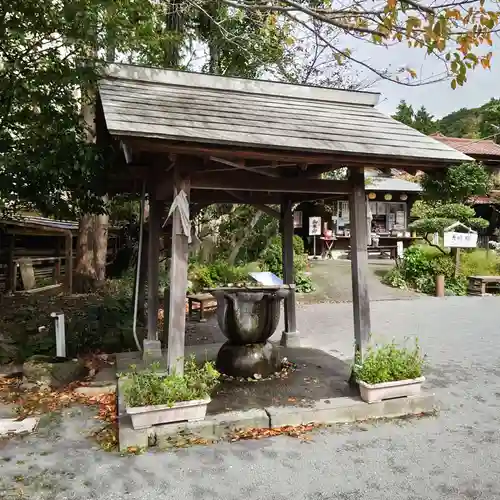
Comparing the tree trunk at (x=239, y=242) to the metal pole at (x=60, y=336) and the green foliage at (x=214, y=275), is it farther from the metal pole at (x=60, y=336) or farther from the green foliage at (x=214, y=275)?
the metal pole at (x=60, y=336)

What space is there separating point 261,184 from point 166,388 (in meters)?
2.45

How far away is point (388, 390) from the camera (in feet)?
16.3

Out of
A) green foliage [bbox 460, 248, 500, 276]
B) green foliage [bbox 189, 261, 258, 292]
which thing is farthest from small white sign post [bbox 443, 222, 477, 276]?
green foliage [bbox 189, 261, 258, 292]

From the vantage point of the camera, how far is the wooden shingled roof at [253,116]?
4.44 meters

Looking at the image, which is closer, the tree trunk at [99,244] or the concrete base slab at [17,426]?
the concrete base slab at [17,426]

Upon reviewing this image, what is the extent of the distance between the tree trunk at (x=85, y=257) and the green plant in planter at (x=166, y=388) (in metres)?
10.8

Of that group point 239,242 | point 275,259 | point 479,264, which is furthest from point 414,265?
point 239,242

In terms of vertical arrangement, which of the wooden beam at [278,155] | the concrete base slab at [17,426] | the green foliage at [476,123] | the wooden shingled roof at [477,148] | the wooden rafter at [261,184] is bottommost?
the concrete base slab at [17,426]

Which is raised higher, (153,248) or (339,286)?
(153,248)

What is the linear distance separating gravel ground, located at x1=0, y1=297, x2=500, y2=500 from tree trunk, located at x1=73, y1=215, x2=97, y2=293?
33.2ft

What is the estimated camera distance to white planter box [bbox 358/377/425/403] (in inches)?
193

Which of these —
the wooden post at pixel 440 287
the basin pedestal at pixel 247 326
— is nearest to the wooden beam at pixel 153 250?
the basin pedestal at pixel 247 326

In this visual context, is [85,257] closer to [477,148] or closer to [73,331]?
[73,331]

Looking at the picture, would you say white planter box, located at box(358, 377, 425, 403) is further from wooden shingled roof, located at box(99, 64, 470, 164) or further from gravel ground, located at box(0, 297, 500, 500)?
wooden shingled roof, located at box(99, 64, 470, 164)
